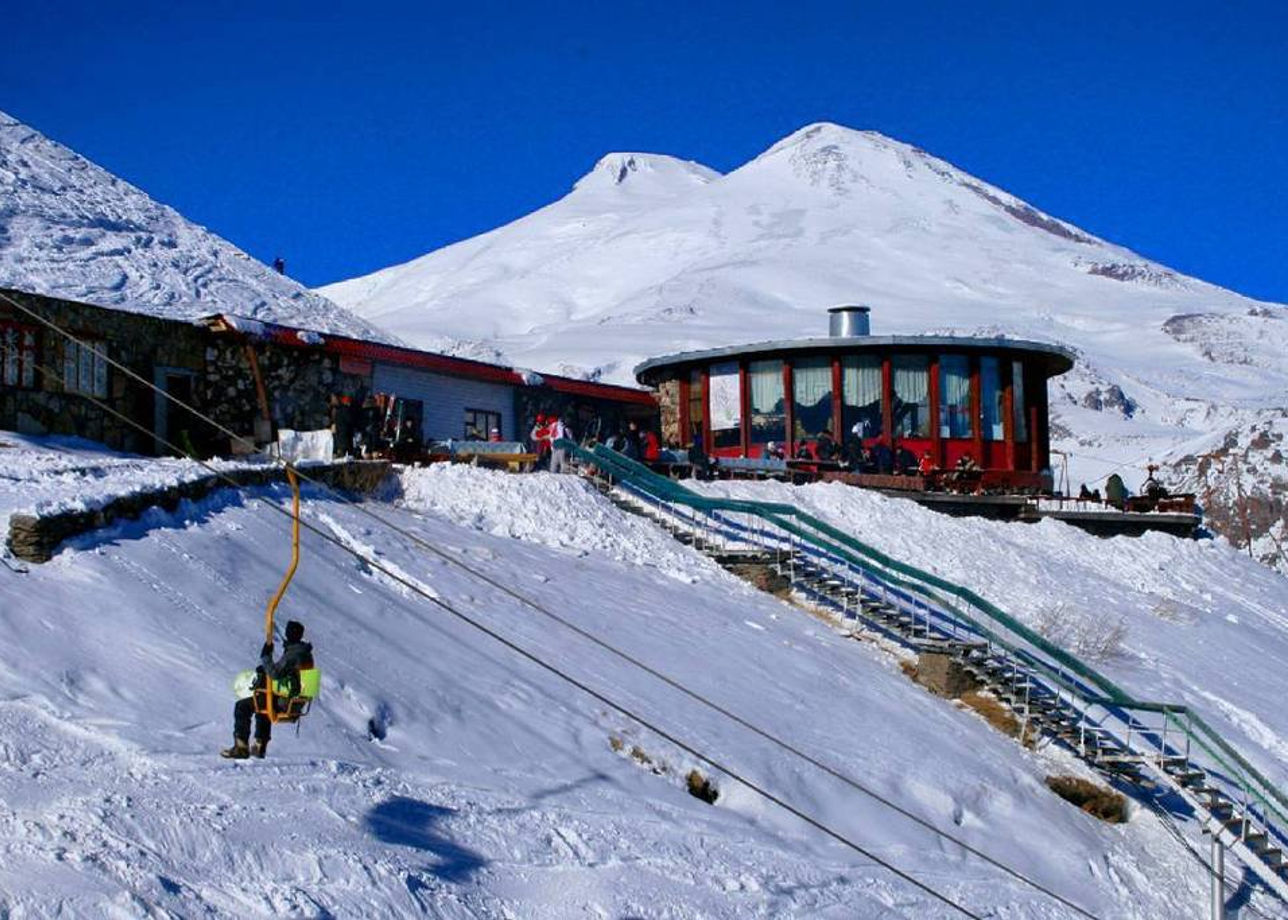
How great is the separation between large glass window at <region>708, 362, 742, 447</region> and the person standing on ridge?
24.0 metres

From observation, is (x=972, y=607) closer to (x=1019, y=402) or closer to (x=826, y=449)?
(x=826, y=449)

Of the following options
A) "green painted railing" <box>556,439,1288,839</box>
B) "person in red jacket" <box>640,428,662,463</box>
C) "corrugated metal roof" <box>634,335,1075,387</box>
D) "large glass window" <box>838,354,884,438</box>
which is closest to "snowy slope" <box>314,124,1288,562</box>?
"corrugated metal roof" <box>634,335,1075,387</box>

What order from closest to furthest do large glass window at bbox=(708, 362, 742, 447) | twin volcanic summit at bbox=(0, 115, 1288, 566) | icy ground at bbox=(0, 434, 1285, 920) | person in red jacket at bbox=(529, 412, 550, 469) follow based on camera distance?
icy ground at bbox=(0, 434, 1285, 920) → person in red jacket at bbox=(529, 412, 550, 469) → large glass window at bbox=(708, 362, 742, 447) → twin volcanic summit at bbox=(0, 115, 1288, 566)

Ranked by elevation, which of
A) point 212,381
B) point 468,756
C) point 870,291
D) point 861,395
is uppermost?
point 870,291

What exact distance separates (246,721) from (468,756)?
2353 mm

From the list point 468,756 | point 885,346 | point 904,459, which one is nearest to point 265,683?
point 468,756

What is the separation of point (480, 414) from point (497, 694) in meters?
18.4

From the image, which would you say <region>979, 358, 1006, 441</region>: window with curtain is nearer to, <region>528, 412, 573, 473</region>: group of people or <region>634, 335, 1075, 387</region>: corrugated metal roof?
<region>634, 335, 1075, 387</region>: corrugated metal roof

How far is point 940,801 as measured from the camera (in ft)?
48.6

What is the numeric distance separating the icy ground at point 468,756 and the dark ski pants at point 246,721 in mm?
253

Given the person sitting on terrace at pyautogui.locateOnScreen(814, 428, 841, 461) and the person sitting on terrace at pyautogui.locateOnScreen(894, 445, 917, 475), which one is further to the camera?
the person sitting on terrace at pyautogui.locateOnScreen(894, 445, 917, 475)

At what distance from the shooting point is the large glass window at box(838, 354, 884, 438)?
32.6m

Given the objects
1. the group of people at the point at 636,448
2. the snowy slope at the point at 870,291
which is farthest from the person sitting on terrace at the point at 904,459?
the snowy slope at the point at 870,291

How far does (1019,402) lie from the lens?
33.5 m
